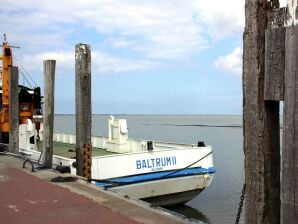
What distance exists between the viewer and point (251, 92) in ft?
11.6

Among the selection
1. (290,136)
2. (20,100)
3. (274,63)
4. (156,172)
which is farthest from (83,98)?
(20,100)

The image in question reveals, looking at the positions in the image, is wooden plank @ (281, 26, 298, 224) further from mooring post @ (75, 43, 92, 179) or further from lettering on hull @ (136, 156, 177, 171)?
lettering on hull @ (136, 156, 177, 171)

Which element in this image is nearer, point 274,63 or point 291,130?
point 291,130

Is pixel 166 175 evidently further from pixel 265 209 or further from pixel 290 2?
pixel 290 2

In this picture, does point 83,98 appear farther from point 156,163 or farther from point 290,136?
point 290,136

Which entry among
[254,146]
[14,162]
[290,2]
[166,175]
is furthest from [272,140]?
[14,162]

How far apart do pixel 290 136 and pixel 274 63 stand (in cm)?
58

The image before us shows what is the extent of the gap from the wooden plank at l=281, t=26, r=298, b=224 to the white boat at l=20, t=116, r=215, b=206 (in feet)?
25.6

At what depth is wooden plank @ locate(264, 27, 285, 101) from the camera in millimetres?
3293

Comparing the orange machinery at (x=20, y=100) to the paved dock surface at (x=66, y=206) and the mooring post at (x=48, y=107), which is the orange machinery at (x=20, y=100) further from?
the paved dock surface at (x=66, y=206)

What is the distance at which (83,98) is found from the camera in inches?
365

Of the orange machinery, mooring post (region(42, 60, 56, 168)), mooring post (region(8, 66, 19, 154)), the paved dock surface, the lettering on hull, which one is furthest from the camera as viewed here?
the orange machinery

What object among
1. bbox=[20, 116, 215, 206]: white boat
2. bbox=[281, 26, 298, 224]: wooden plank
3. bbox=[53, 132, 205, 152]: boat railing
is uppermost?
bbox=[281, 26, 298, 224]: wooden plank

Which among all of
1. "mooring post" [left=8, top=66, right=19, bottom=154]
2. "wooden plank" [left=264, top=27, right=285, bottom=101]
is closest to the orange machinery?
"mooring post" [left=8, top=66, right=19, bottom=154]
